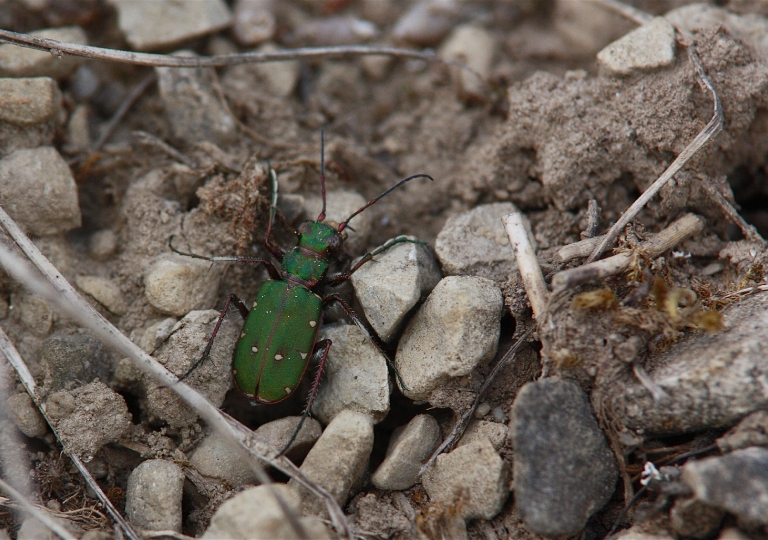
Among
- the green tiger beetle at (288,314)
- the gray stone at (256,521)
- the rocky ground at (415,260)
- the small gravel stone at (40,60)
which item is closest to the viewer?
the gray stone at (256,521)

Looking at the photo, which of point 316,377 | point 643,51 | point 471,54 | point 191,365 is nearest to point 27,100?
point 191,365

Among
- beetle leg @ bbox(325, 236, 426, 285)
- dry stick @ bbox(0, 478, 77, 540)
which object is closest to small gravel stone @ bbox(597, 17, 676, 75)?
beetle leg @ bbox(325, 236, 426, 285)

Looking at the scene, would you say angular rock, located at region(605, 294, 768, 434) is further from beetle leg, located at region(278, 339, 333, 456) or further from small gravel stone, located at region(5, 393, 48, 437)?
small gravel stone, located at region(5, 393, 48, 437)

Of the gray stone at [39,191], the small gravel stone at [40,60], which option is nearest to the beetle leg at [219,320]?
the gray stone at [39,191]

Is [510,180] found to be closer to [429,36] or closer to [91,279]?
[429,36]

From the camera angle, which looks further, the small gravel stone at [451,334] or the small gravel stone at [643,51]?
the small gravel stone at [643,51]

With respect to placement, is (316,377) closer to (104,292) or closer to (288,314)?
(288,314)

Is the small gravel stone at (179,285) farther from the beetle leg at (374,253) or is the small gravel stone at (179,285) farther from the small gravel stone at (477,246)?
the small gravel stone at (477,246)
